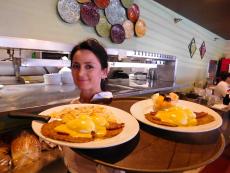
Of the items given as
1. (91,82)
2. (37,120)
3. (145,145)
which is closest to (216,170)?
(91,82)

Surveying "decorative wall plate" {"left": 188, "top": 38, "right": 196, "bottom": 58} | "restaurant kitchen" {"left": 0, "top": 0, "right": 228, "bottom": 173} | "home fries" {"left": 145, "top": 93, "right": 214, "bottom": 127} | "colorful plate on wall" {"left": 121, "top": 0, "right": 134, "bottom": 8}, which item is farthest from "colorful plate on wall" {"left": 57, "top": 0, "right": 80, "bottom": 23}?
"decorative wall plate" {"left": 188, "top": 38, "right": 196, "bottom": 58}

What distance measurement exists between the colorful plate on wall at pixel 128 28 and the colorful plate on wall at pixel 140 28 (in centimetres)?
11

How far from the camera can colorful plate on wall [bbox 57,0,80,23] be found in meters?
2.24

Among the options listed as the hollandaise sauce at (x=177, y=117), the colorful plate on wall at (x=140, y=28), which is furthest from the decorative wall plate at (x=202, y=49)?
the hollandaise sauce at (x=177, y=117)

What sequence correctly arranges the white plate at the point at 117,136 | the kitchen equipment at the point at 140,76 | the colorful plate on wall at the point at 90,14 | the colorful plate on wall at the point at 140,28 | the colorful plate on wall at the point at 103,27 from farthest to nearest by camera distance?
the kitchen equipment at the point at 140,76 → the colorful plate on wall at the point at 140,28 → the colorful plate on wall at the point at 103,27 → the colorful plate on wall at the point at 90,14 → the white plate at the point at 117,136

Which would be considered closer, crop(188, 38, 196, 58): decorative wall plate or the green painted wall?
the green painted wall

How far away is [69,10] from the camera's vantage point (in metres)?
2.32

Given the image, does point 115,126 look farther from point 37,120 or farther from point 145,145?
point 37,120

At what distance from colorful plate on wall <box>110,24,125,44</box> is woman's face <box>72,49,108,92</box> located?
1.71 metres

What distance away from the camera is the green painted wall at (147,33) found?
191 cm

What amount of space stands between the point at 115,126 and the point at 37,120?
11.7 inches

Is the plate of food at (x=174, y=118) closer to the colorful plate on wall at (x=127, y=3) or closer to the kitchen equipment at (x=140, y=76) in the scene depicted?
the colorful plate on wall at (x=127, y=3)

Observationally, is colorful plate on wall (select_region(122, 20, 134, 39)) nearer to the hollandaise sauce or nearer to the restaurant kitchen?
the restaurant kitchen

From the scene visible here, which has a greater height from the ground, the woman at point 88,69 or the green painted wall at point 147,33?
the green painted wall at point 147,33
